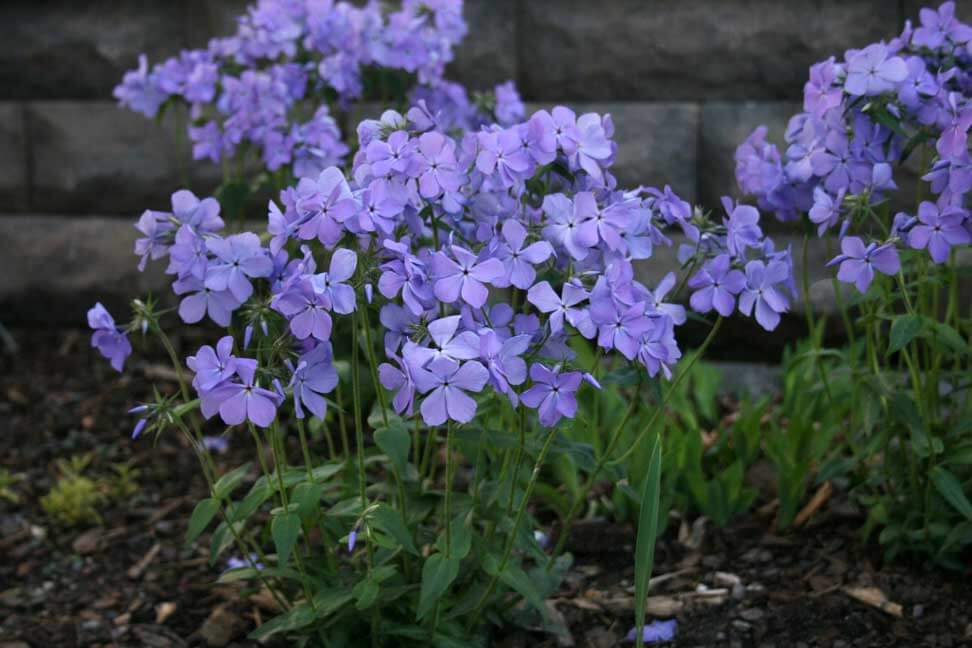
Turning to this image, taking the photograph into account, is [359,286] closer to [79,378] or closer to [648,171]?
[648,171]

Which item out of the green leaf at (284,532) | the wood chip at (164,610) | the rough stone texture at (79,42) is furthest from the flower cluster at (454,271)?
the rough stone texture at (79,42)

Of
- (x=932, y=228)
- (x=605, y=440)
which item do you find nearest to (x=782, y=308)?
(x=932, y=228)

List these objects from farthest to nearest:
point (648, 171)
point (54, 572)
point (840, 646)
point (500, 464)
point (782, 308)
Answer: point (648, 171) → point (54, 572) → point (500, 464) → point (840, 646) → point (782, 308)

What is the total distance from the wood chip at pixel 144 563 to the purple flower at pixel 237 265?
3.77ft

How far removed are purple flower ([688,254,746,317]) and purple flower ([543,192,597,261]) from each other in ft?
0.75

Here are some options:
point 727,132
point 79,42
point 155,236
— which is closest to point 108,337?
point 155,236

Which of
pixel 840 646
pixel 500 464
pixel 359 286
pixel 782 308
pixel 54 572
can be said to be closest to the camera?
pixel 359 286

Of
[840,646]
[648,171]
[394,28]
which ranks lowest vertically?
[840,646]

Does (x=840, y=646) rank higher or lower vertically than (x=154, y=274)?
lower

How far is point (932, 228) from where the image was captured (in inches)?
73.0

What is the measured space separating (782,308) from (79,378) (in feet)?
8.10

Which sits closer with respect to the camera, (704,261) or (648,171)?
(704,261)

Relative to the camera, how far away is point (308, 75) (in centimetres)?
276

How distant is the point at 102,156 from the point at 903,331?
9.03 ft
